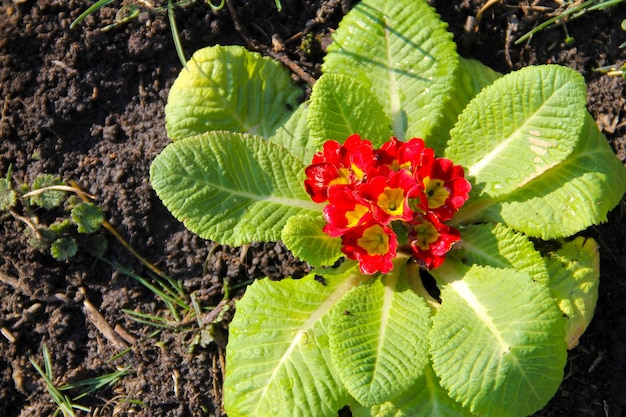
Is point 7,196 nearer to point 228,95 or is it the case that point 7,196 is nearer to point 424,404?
point 228,95

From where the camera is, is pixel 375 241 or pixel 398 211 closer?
pixel 398 211

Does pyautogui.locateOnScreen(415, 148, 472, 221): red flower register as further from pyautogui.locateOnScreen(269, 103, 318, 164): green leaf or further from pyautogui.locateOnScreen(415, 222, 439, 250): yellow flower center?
pyautogui.locateOnScreen(269, 103, 318, 164): green leaf

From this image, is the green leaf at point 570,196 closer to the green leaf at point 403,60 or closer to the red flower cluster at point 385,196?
the red flower cluster at point 385,196

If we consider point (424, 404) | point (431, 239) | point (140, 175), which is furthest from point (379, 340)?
point (140, 175)

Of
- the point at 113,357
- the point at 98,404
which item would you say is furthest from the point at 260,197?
the point at 98,404

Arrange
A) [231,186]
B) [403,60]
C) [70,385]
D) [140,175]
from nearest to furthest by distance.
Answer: [231,186], [403,60], [70,385], [140,175]
